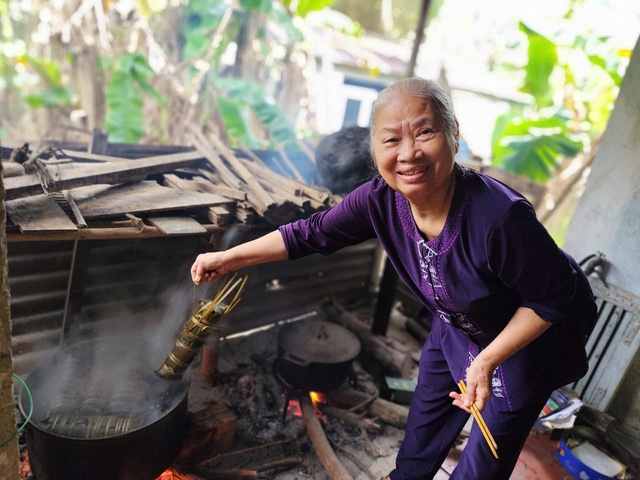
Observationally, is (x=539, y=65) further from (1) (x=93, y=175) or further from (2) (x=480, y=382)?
(1) (x=93, y=175)

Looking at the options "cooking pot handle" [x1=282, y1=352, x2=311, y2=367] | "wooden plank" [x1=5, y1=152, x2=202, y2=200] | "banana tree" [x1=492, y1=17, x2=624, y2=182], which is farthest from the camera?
"banana tree" [x1=492, y1=17, x2=624, y2=182]

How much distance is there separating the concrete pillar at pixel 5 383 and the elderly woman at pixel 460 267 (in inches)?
35.2

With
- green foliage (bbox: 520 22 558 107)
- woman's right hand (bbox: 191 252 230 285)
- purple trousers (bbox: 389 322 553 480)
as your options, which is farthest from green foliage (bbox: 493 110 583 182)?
woman's right hand (bbox: 191 252 230 285)

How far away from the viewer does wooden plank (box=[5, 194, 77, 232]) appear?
232 centimetres

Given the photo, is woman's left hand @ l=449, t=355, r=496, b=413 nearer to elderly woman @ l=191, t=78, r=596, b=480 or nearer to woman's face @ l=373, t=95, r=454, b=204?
elderly woman @ l=191, t=78, r=596, b=480

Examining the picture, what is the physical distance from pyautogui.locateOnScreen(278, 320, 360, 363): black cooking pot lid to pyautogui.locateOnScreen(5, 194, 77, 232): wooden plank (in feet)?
7.11

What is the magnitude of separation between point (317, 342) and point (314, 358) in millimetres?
242

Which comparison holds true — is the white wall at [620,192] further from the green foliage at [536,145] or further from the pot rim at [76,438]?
the pot rim at [76,438]

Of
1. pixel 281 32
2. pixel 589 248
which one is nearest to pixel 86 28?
pixel 281 32

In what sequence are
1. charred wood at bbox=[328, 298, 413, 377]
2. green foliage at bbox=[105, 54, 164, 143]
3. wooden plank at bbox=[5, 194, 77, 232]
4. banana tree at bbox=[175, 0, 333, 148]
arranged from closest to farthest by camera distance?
wooden plank at bbox=[5, 194, 77, 232]
charred wood at bbox=[328, 298, 413, 377]
green foliage at bbox=[105, 54, 164, 143]
banana tree at bbox=[175, 0, 333, 148]

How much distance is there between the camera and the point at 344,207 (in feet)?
7.82

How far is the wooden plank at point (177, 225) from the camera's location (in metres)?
2.77

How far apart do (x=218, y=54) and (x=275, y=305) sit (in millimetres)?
5736

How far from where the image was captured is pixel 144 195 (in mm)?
3086
